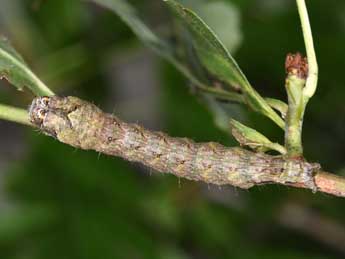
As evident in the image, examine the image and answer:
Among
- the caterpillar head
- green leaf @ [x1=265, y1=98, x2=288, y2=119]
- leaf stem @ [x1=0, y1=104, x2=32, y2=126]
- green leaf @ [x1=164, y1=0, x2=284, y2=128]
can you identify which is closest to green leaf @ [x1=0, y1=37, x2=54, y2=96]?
the caterpillar head

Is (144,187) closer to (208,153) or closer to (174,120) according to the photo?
(174,120)

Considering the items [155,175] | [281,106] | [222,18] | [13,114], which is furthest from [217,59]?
[155,175]

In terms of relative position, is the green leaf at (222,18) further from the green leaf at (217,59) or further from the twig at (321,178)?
the twig at (321,178)

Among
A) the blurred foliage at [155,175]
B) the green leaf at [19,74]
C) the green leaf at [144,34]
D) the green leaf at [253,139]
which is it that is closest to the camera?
the green leaf at [253,139]

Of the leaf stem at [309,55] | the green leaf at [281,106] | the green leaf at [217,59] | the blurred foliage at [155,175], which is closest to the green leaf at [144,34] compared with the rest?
the green leaf at [217,59]

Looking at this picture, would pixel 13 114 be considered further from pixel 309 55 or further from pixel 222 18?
pixel 222 18

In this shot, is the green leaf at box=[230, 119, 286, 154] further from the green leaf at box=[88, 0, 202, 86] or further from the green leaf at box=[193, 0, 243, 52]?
the green leaf at box=[193, 0, 243, 52]
